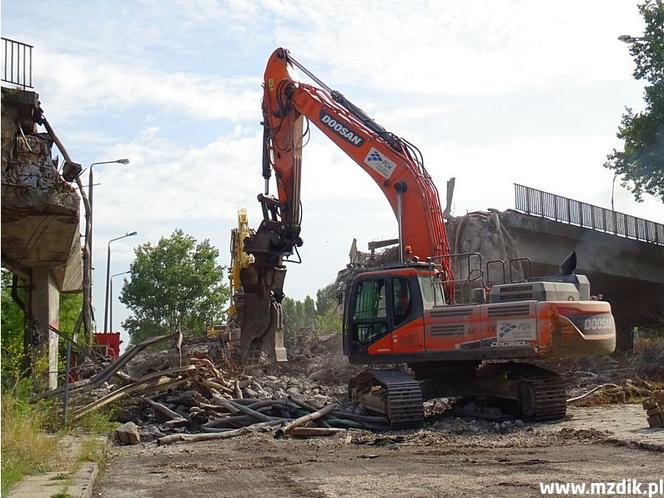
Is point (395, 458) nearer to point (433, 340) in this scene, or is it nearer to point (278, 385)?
point (433, 340)

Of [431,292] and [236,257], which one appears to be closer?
[431,292]

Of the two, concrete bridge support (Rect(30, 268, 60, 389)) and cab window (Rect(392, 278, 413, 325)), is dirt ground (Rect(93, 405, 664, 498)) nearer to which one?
cab window (Rect(392, 278, 413, 325))

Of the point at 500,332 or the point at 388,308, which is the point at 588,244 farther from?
the point at 500,332

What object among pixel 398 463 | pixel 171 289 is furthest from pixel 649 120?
pixel 171 289

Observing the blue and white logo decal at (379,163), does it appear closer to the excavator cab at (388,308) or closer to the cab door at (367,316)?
the excavator cab at (388,308)

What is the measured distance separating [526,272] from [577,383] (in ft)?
23.6

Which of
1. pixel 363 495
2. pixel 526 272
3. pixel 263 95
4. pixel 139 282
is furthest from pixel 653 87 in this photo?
pixel 139 282

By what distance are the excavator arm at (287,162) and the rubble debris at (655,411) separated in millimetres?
6617

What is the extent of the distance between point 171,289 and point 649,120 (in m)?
36.9

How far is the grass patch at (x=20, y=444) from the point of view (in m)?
9.38

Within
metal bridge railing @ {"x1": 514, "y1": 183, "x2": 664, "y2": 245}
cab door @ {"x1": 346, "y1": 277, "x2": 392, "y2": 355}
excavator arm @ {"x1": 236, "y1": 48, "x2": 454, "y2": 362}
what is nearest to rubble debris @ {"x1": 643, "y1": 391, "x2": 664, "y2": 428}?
cab door @ {"x1": 346, "y1": 277, "x2": 392, "y2": 355}

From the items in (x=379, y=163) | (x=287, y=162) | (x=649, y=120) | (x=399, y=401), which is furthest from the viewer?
(x=649, y=120)

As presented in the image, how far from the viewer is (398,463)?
1081cm

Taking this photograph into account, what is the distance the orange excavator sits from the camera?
15453 millimetres
